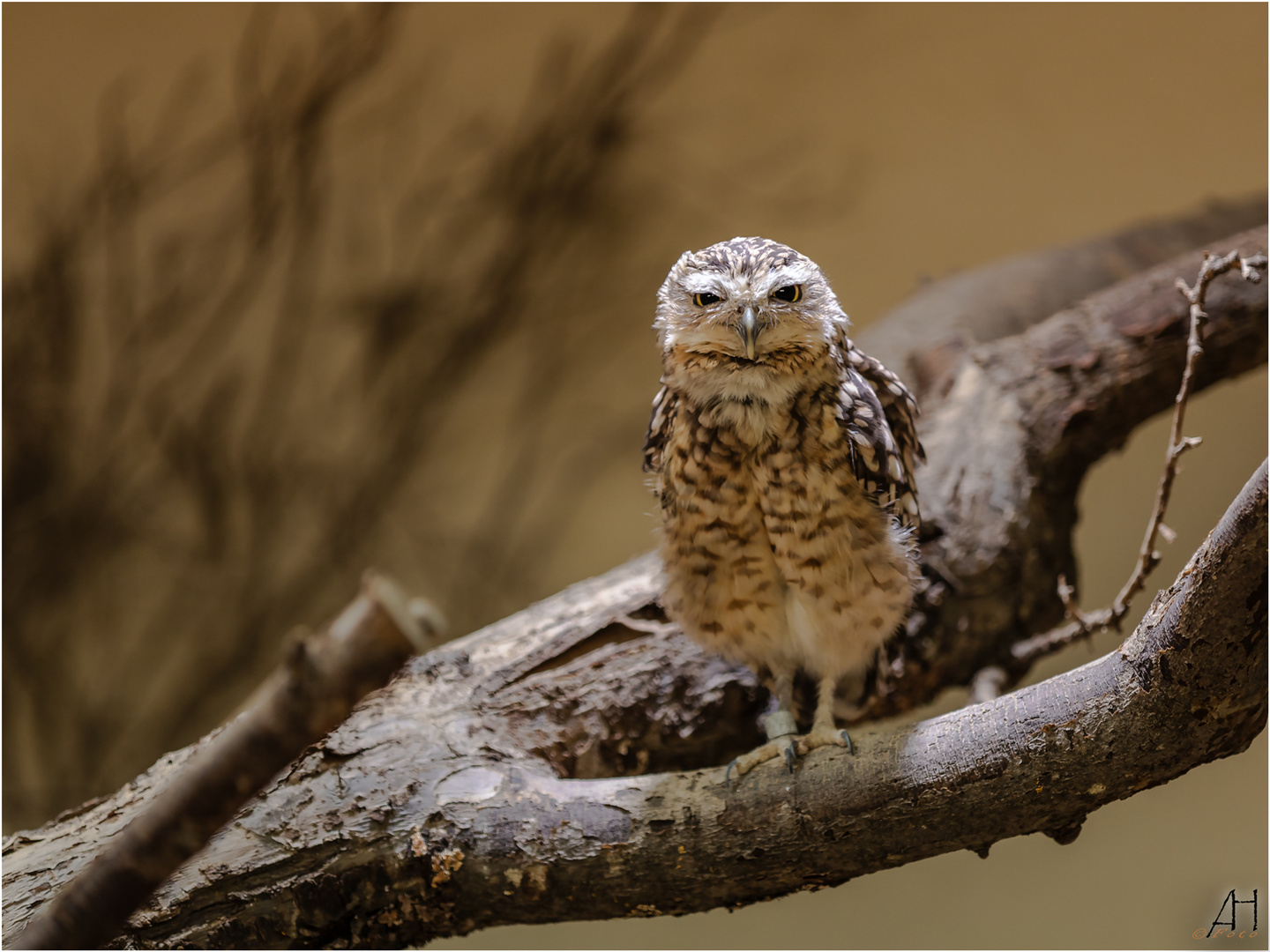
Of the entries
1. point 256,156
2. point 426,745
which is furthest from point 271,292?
point 426,745

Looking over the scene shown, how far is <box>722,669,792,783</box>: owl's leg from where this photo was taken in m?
1.28

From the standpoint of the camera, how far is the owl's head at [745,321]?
1.21 metres

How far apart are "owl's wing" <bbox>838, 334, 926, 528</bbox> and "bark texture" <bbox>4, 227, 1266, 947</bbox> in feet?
1.22

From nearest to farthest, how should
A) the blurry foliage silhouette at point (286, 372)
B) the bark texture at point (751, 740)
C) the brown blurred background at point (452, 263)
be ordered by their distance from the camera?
the bark texture at point (751, 740), the brown blurred background at point (452, 263), the blurry foliage silhouette at point (286, 372)

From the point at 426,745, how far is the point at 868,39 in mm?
1923

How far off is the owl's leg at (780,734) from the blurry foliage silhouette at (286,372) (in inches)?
42.1

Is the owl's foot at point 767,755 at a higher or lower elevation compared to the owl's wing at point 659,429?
lower

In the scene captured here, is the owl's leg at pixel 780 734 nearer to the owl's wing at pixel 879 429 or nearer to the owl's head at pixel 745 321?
the owl's wing at pixel 879 429

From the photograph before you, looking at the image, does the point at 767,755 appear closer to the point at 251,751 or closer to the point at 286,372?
the point at 251,751

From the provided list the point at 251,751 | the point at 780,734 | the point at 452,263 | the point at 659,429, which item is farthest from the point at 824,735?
the point at 452,263

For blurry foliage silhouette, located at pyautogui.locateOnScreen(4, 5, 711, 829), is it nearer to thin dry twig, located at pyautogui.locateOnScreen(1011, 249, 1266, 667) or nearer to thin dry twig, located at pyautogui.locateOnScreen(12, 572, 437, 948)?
thin dry twig, located at pyautogui.locateOnScreen(1011, 249, 1266, 667)

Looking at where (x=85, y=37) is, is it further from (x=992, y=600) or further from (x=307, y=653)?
(x=992, y=600)

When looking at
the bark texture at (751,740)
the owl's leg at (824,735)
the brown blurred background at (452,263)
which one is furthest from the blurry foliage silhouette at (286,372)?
the owl's leg at (824,735)

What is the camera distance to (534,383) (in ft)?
8.39
